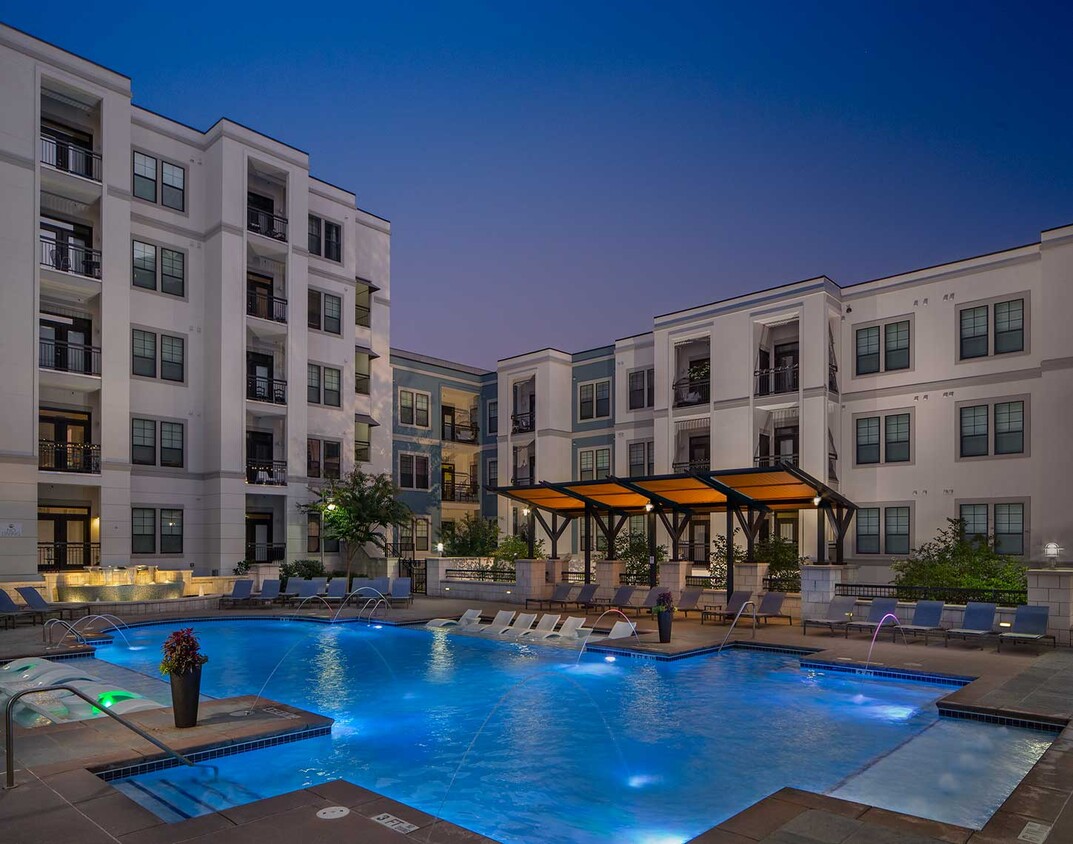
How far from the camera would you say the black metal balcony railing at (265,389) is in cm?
3175

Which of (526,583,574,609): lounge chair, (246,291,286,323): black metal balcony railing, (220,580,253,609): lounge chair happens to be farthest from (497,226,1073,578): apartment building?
(246,291,286,323): black metal balcony railing

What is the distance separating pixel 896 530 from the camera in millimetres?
27672

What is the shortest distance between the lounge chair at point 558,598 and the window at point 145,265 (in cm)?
1810

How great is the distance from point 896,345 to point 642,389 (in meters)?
11.2

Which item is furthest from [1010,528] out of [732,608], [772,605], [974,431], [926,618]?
[732,608]

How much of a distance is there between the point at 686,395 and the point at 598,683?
21.3 metres

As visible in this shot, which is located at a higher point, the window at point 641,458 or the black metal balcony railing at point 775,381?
the black metal balcony railing at point 775,381

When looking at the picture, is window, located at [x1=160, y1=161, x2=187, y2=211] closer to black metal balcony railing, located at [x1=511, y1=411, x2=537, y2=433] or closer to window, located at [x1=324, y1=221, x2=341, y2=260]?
window, located at [x1=324, y1=221, x2=341, y2=260]

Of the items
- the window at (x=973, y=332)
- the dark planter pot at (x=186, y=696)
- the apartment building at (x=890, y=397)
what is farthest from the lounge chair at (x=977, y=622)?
the dark planter pot at (x=186, y=696)

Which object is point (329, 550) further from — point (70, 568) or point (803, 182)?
point (803, 182)

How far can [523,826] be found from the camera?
24.9 ft

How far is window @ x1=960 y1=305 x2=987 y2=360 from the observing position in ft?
87.0

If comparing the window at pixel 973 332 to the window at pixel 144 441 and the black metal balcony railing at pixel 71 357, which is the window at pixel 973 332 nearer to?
the window at pixel 144 441

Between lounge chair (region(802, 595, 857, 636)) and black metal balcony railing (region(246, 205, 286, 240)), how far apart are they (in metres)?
25.2
